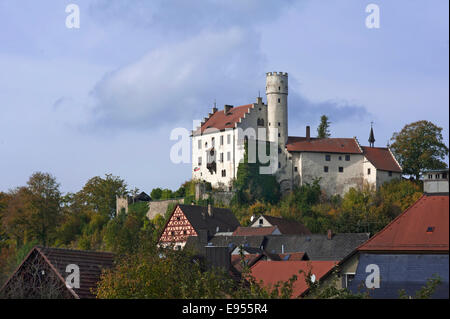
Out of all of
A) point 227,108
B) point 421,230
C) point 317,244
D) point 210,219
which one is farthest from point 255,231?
point 421,230

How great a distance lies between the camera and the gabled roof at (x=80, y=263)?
89.3ft

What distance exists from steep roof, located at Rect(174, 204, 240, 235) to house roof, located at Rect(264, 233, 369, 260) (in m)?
7.72

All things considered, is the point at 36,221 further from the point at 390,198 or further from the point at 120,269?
the point at 120,269

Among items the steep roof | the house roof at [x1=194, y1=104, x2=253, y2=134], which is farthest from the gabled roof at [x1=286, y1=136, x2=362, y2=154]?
the steep roof

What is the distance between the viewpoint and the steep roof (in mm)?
66062

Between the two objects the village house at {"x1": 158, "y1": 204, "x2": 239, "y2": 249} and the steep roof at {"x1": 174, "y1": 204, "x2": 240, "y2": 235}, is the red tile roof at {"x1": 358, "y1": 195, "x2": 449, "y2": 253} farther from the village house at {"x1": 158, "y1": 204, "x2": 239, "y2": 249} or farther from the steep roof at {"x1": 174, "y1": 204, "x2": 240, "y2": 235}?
the steep roof at {"x1": 174, "y1": 204, "x2": 240, "y2": 235}

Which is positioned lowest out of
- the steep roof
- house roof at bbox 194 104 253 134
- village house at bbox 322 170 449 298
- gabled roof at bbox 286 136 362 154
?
village house at bbox 322 170 449 298

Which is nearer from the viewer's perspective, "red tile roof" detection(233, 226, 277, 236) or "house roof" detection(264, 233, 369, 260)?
"house roof" detection(264, 233, 369, 260)

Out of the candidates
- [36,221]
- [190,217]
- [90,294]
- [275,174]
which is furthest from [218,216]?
[90,294]

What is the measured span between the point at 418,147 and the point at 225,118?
18.7 metres

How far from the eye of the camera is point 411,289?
35.1 ft

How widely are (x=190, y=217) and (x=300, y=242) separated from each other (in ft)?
37.9

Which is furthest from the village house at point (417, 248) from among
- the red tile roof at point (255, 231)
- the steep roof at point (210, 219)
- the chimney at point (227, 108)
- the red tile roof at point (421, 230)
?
the chimney at point (227, 108)

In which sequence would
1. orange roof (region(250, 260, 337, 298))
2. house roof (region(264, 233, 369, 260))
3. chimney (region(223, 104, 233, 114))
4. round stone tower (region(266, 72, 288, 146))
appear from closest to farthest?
1. orange roof (region(250, 260, 337, 298))
2. house roof (region(264, 233, 369, 260))
3. round stone tower (region(266, 72, 288, 146))
4. chimney (region(223, 104, 233, 114))
